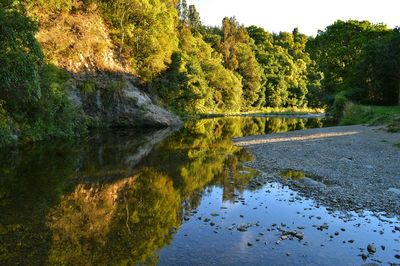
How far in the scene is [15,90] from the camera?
24500 millimetres

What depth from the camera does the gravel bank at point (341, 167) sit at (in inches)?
522

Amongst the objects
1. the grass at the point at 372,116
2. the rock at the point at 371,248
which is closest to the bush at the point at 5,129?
the rock at the point at 371,248

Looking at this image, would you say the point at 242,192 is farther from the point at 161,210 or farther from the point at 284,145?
the point at 284,145

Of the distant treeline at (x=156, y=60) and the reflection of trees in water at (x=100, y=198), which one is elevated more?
the distant treeline at (x=156, y=60)

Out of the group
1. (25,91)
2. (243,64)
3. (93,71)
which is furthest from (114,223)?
(243,64)

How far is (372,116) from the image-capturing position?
38625mm

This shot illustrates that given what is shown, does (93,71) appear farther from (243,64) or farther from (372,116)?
(243,64)

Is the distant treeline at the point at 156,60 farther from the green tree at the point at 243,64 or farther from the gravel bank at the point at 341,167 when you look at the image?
the gravel bank at the point at 341,167

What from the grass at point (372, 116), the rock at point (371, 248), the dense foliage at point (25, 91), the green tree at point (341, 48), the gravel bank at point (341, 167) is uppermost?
the green tree at point (341, 48)

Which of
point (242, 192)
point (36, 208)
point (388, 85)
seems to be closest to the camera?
point (36, 208)

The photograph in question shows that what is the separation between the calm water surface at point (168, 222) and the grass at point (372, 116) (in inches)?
778

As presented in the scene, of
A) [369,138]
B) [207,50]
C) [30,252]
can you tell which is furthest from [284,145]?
[207,50]

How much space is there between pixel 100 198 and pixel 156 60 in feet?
139

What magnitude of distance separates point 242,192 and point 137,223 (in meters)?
5.29
